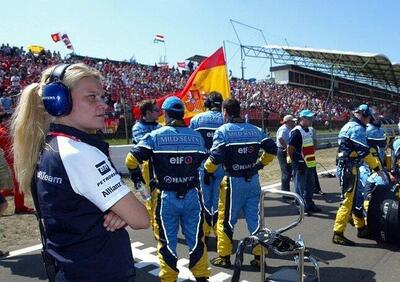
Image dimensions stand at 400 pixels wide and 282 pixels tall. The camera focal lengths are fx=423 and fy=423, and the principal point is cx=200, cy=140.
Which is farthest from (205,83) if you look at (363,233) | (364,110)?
(363,233)

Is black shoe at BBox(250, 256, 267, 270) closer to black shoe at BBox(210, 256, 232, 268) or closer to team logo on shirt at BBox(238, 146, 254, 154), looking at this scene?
black shoe at BBox(210, 256, 232, 268)

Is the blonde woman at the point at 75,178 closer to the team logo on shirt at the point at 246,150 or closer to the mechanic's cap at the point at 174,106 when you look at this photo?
the mechanic's cap at the point at 174,106

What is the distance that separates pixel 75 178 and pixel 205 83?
743 centimetres

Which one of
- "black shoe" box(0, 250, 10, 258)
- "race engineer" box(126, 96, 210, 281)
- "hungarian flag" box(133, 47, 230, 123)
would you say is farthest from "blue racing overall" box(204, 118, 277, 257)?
"hungarian flag" box(133, 47, 230, 123)

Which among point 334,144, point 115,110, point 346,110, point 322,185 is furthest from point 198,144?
point 346,110

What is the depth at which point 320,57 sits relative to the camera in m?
39.1

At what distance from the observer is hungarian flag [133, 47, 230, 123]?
9.03 metres

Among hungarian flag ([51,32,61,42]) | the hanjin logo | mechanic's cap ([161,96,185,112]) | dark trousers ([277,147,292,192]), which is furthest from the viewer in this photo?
hungarian flag ([51,32,61,42])

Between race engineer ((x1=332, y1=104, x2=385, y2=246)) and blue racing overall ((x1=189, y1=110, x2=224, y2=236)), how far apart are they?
177 centimetres

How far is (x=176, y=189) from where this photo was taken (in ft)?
14.5

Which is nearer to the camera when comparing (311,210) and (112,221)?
(112,221)

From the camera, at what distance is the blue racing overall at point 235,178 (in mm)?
5156

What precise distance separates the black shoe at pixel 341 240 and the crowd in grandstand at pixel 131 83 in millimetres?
8892

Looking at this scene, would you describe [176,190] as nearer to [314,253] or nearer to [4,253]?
[314,253]
